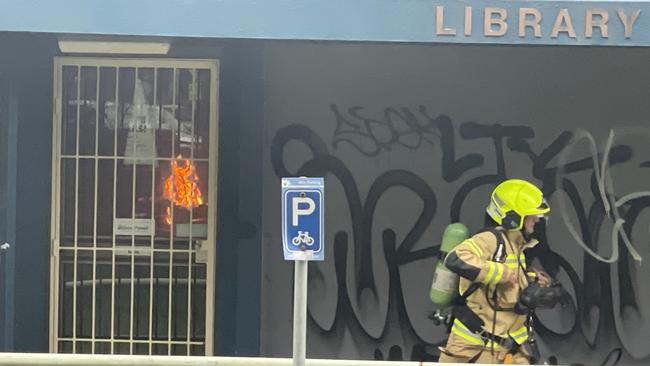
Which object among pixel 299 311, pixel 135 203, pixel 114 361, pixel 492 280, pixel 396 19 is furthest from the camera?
pixel 135 203

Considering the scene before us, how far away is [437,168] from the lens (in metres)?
6.42

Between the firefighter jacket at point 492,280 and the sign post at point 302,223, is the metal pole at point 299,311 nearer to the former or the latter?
the sign post at point 302,223

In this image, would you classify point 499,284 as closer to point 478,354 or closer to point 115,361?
point 478,354

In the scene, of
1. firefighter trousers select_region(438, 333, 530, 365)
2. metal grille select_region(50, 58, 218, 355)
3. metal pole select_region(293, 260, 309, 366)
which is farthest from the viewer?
metal grille select_region(50, 58, 218, 355)

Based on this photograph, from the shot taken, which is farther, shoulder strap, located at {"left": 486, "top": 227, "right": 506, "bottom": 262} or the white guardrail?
shoulder strap, located at {"left": 486, "top": 227, "right": 506, "bottom": 262}

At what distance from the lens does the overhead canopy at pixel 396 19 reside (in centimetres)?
475

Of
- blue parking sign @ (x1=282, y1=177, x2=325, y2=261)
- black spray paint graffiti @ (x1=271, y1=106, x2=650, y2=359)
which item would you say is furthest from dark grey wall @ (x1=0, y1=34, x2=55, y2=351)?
blue parking sign @ (x1=282, y1=177, x2=325, y2=261)

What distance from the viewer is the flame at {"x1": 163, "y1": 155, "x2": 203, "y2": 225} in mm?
6367

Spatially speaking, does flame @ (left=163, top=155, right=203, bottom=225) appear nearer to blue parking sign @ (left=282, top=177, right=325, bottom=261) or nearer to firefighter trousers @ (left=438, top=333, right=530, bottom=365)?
firefighter trousers @ (left=438, top=333, right=530, bottom=365)

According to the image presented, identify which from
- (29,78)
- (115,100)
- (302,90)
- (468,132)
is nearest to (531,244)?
(468,132)

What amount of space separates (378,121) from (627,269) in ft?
6.75

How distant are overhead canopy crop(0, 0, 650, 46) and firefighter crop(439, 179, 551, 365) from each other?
93cm

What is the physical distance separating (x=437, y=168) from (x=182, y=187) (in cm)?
181

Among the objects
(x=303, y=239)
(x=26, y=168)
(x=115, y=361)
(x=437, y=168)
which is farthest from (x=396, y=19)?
(x=26, y=168)
